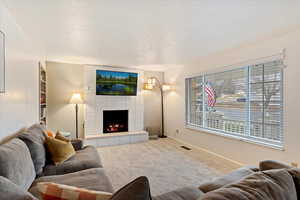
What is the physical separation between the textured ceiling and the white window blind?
701 millimetres

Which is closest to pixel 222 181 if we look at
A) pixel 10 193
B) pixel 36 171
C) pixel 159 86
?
pixel 10 193

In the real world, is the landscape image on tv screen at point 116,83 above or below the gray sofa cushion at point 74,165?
above

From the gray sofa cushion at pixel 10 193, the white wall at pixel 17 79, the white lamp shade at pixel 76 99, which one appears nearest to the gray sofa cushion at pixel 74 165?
the white wall at pixel 17 79

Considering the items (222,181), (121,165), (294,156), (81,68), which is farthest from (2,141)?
(294,156)

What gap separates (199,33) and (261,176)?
2176 mm

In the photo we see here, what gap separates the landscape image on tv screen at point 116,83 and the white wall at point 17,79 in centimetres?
190

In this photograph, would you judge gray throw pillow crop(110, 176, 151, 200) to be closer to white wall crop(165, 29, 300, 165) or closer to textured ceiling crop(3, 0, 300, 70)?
textured ceiling crop(3, 0, 300, 70)

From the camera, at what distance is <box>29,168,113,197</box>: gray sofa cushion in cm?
146

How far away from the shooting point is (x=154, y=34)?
2553 millimetres

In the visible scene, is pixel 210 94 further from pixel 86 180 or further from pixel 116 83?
pixel 86 180

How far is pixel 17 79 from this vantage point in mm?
2102

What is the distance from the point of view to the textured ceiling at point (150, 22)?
1.75 m

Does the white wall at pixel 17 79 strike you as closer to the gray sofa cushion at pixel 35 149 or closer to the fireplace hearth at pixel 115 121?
the gray sofa cushion at pixel 35 149

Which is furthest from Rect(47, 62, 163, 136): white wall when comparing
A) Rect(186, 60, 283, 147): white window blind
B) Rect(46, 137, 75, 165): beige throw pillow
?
Rect(186, 60, 283, 147): white window blind
